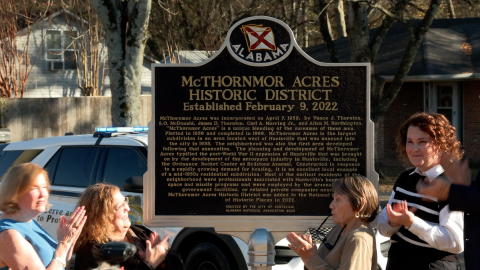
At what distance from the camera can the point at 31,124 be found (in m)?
18.7

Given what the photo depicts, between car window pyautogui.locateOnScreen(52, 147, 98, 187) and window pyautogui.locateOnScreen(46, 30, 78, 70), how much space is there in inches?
806

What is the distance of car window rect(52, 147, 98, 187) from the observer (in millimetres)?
6305

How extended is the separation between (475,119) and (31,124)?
13858mm

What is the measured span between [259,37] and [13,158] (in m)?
4.14

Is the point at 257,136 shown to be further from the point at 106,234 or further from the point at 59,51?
the point at 59,51

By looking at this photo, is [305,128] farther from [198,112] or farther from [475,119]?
[475,119]

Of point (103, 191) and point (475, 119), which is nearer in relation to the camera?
point (103, 191)

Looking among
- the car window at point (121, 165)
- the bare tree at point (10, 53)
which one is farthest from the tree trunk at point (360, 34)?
the bare tree at point (10, 53)

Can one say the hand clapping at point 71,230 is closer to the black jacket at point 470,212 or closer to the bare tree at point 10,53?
the black jacket at point 470,212

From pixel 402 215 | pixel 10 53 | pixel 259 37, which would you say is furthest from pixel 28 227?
pixel 10 53

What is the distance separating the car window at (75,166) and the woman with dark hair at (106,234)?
2950 mm

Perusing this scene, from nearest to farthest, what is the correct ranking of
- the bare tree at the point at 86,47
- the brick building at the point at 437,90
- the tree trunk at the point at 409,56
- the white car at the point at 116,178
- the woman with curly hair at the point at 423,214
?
1. the woman with curly hair at the point at 423,214
2. the white car at the point at 116,178
3. the tree trunk at the point at 409,56
4. the brick building at the point at 437,90
5. the bare tree at the point at 86,47

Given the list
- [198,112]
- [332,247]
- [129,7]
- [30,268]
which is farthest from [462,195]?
[129,7]

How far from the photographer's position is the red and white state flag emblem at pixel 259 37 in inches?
156
